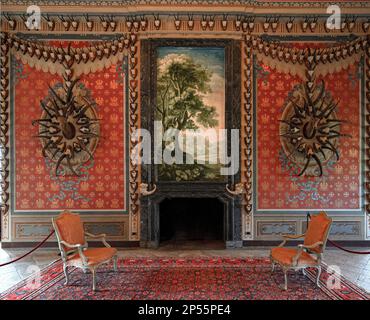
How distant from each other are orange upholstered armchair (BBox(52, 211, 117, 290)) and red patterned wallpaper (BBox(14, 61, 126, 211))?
162 centimetres

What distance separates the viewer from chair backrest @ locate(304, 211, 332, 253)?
14.8 feet

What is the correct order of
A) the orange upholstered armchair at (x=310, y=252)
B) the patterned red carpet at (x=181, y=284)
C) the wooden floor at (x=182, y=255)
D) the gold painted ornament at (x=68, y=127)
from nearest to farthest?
1. the patterned red carpet at (x=181, y=284)
2. the orange upholstered armchair at (x=310, y=252)
3. the wooden floor at (x=182, y=255)
4. the gold painted ornament at (x=68, y=127)

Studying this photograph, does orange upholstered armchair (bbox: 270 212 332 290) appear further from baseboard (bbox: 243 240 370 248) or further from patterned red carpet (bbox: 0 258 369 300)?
baseboard (bbox: 243 240 370 248)

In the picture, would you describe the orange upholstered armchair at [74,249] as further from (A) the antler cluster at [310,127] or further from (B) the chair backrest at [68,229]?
(A) the antler cluster at [310,127]

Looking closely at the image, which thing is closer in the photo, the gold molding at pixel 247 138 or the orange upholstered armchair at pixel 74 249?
the orange upholstered armchair at pixel 74 249

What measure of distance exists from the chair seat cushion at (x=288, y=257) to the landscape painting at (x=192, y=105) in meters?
2.25

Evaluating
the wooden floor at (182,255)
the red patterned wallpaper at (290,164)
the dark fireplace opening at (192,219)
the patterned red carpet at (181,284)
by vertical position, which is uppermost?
the red patterned wallpaper at (290,164)

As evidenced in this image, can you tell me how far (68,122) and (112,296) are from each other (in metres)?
4.03

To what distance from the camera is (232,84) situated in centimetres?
652

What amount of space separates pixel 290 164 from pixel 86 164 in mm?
4820

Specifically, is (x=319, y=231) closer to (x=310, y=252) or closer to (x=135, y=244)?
(x=310, y=252)

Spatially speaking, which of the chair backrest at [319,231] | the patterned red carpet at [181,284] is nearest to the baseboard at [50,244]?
the patterned red carpet at [181,284]

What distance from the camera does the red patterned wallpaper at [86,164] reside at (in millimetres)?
6613

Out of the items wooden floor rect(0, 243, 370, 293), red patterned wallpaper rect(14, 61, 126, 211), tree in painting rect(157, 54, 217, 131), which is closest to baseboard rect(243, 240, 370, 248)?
wooden floor rect(0, 243, 370, 293)
